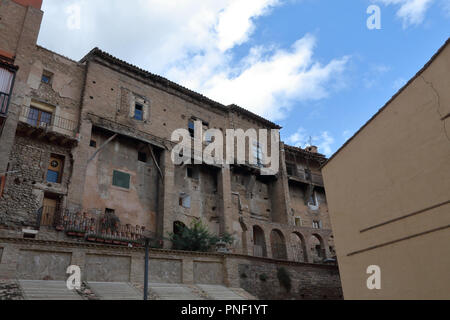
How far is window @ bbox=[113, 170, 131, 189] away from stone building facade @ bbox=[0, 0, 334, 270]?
56 mm

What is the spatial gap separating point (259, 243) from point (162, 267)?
34.3ft

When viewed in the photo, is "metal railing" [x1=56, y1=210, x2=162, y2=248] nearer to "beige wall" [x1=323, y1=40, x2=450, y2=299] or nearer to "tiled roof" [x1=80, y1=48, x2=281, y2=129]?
"beige wall" [x1=323, y1=40, x2=450, y2=299]

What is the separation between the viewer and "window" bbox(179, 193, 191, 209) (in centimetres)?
2255

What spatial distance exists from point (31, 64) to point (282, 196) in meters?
A: 18.0

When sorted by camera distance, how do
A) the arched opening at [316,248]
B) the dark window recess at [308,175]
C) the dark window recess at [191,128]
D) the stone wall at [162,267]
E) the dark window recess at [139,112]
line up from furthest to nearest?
the dark window recess at [308,175]
the arched opening at [316,248]
the dark window recess at [191,128]
the dark window recess at [139,112]
the stone wall at [162,267]

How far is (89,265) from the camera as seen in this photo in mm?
12969

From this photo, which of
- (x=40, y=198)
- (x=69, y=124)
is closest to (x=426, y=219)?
(x=40, y=198)

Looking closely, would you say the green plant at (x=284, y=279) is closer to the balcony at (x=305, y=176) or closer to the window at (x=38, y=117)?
the balcony at (x=305, y=176)

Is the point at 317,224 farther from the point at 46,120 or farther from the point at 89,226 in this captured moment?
the point at 46,120

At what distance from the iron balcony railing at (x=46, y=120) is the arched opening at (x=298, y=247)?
15194mm

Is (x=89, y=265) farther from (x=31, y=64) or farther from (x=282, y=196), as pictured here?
(x=282, y=196)

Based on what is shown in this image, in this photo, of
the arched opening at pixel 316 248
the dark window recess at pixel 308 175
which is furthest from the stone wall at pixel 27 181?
the dark window recess at pixel 308 175

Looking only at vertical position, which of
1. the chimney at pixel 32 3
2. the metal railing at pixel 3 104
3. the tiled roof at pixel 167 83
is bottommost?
the metal railing at pixel 3 104

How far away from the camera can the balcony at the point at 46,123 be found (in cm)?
1725
